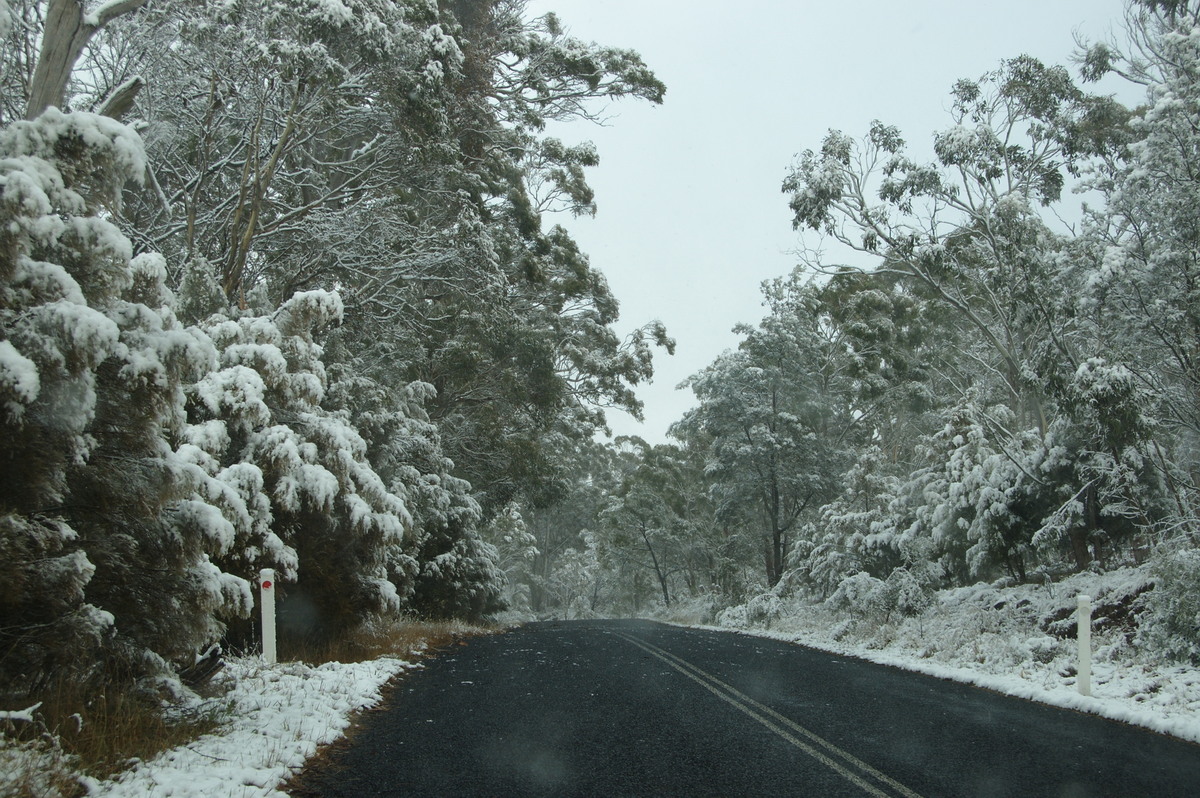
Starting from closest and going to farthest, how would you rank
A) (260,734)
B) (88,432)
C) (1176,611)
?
1. (88,432)
2. (260,734)
3. (1176,611)

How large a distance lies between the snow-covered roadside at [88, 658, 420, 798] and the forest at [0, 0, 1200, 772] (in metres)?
0.75

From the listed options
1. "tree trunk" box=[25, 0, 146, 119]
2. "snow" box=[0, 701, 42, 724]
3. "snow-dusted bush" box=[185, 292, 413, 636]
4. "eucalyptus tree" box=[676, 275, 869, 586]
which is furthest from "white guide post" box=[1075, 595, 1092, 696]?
"eucalyptus tree" box=[676, 275, 869, 586]

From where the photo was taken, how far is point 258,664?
9062mm

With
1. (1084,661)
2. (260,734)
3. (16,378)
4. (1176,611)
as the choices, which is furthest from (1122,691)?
(16,378)

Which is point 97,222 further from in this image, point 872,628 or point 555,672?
point 872,628

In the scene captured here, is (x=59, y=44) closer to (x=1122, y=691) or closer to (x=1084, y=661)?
(x=1084, y=661)

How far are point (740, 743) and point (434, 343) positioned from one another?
19.0 metres

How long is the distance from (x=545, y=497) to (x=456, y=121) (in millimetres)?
11740

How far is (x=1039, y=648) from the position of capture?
1122cm

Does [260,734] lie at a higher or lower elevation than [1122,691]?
higher

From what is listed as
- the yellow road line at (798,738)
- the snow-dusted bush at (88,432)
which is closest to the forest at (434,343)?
the snow-dusted bush at (88,432)

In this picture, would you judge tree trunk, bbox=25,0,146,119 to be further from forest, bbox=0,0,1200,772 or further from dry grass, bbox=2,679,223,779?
dry grass, bbox=2,679,223,779

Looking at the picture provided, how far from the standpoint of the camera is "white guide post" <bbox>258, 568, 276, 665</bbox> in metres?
9.21

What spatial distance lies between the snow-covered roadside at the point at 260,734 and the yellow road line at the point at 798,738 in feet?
11.1
